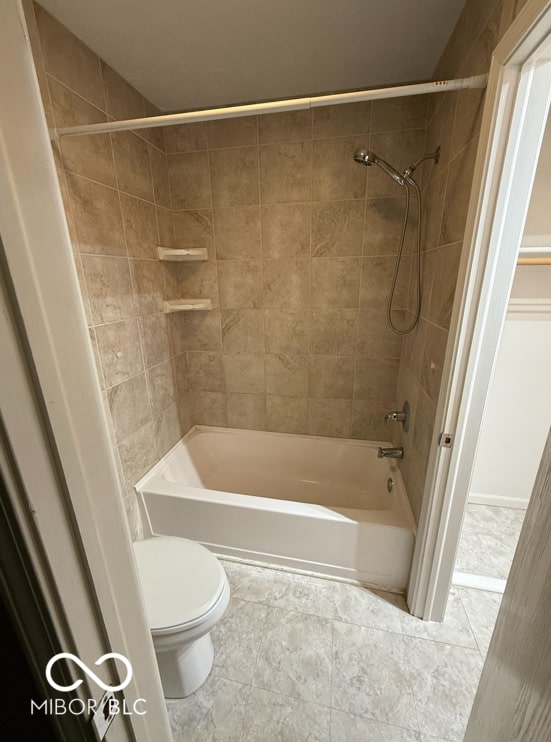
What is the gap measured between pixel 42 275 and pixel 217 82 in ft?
5.56

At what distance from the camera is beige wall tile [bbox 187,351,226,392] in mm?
2115

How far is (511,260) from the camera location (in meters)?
Result: 0.91

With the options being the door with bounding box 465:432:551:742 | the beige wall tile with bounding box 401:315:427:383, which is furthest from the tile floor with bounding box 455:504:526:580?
the door with bounding box 465:432:551:742

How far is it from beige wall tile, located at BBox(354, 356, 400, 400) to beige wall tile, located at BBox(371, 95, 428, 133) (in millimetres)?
1198

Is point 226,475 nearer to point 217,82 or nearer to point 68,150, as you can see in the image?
point 68,150

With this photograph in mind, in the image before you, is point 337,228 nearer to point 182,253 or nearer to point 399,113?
point 399,113

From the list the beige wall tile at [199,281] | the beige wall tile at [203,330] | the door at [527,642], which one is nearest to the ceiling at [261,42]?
the beige wall tile at [199,281]

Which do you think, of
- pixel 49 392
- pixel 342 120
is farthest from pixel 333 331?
pixel 49 392

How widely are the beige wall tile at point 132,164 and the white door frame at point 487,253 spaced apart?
1449 mm

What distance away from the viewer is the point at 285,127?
165 centimetres

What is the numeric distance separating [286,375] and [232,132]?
4.63 feet

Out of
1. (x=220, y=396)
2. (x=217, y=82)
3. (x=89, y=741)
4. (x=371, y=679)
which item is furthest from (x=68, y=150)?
(x=371, y=679)

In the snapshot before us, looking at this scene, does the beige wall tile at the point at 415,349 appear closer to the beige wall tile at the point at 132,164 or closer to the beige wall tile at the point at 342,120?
the beige wall tile at the point at 342,120

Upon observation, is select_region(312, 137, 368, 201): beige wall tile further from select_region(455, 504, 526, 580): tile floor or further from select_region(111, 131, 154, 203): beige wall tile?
select_region(455, 504, 526, 580): tile floor
